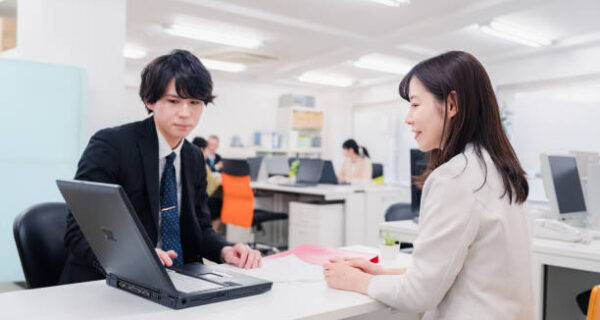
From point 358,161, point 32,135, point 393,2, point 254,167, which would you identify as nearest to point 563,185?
point 393,2

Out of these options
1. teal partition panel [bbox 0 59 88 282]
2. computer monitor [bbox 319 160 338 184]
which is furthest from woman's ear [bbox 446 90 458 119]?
computer monitor [bbox 319 160 338 184]

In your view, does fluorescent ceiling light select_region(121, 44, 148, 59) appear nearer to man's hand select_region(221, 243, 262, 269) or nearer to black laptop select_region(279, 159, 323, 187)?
black laptop select_region(279, 159, 323, 187)

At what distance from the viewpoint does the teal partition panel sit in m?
2.88

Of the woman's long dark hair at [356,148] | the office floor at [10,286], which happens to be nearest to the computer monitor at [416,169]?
the office floor at [10,286]

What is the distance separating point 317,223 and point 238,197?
0.89 m

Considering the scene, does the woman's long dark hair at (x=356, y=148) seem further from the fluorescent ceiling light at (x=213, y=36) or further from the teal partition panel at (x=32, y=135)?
the teal partition panel at (x=32, y=135)

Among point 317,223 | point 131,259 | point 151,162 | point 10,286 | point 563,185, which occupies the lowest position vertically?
point 10,286

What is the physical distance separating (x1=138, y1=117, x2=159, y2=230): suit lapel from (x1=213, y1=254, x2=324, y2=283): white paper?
11.4 inches

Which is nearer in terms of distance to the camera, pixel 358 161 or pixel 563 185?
pixel 563 185

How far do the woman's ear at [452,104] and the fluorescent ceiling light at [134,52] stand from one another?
22.6 ft

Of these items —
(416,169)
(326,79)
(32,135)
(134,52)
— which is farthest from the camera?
(326,79)

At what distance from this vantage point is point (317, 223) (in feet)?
16.2

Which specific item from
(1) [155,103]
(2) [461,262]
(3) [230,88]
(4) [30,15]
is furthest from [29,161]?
(3) [230,88]

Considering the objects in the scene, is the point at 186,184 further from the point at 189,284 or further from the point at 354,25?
the point at 354,25
